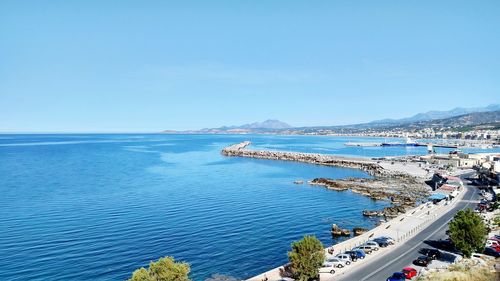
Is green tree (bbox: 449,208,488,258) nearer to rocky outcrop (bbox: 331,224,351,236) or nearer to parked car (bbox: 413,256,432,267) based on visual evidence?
parked car (bbox: 413,256,432,267)

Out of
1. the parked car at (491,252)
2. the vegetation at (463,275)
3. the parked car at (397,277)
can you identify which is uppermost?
the vegetation at (463,275)

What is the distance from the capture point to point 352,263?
3644 cm

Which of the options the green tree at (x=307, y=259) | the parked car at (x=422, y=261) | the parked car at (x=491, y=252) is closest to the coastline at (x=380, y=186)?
the green tree at (x=307, y=259)

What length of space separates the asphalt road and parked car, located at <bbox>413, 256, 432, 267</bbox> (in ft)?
1.95

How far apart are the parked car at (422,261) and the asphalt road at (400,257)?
593mm

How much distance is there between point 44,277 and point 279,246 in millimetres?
25210

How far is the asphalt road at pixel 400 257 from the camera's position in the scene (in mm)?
33219

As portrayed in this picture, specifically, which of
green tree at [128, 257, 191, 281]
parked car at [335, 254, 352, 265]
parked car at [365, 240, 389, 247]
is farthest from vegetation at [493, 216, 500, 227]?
green tree at [128, 257, 191, 281]

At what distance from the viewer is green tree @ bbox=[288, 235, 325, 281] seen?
31578mm

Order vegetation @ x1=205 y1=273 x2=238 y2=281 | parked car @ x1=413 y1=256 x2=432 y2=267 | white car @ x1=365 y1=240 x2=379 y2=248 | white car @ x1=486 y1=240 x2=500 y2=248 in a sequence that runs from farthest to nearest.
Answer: white car @ x1=365 y1=240 x2=379 y2=248
white car @ x1=486 y1=240 x2=500 y2=248
vegetation @ x1=205 y1=273 x2=238 y2=281
parked car @ x1=413 y1=256 x2=432 y2=267

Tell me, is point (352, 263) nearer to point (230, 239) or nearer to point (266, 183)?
point (230, 239)

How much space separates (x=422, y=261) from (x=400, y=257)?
110 inches

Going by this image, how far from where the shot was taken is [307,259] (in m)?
31.6

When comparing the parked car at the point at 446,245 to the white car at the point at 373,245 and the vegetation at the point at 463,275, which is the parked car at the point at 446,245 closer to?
the white car at the point at 373,245
